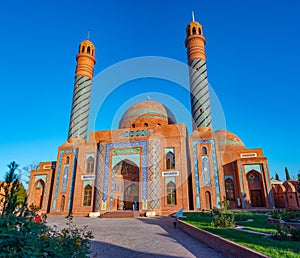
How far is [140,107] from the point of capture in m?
22.6

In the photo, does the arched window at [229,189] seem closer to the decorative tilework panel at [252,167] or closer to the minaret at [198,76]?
the decorative tilework panel at [252,167]

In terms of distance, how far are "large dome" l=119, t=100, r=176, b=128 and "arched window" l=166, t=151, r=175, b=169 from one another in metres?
4.53

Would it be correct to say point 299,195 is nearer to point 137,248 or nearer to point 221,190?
point 221,190

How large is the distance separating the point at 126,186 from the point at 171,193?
4.61 meters

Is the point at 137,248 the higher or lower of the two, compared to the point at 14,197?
lower

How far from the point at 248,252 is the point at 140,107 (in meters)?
19.4

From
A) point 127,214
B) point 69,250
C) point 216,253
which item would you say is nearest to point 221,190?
point 127,214

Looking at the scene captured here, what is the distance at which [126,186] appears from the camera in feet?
62.0

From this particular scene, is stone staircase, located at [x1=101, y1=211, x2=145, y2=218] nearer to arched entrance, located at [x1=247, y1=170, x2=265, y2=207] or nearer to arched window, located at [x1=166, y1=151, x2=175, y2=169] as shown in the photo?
arched window, located at [x1=166, y1=151, x2=175, y2=169]

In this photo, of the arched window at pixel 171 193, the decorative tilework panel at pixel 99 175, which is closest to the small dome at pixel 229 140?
the arched window at pixel 171 193

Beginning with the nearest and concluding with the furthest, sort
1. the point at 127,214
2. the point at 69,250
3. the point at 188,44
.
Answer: the point at 69,250
the point at 127,214
the point at 188,44

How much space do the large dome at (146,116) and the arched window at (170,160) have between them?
4.53 meters

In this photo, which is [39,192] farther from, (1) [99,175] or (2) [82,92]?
(2) [82,92]

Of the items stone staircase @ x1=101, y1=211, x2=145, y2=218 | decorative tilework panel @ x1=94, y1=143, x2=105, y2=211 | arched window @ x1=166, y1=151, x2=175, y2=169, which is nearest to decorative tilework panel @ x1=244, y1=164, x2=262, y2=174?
arched window @ x1=166, y1=151, x2=175, y2=169
